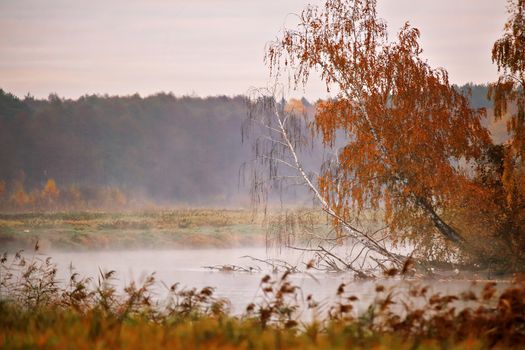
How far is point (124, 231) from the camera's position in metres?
42.7

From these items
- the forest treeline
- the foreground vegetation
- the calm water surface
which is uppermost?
the forest treeline

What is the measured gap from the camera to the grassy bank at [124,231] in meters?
39.5

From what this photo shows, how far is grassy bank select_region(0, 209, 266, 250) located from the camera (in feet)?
130

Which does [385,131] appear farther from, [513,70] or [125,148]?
[125,148]

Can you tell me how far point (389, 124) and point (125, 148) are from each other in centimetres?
4287

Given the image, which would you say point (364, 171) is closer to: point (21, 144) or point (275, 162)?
point (275, 162)

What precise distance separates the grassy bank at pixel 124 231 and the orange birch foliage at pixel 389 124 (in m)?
18.7

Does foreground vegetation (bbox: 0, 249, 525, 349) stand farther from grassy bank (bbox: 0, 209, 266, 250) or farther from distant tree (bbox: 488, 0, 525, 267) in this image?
grassy bank (bbox: 0, 209, 266, 250)

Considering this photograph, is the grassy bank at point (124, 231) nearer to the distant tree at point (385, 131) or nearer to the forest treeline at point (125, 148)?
the forest treeline at point (125, 148)

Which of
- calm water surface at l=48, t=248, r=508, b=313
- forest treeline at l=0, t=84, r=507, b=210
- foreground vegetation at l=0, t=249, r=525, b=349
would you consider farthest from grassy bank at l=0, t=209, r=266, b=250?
foreground vegetation at l=0, t=249, r=525, b=349

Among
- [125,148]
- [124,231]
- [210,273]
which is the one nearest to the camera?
[210,273]

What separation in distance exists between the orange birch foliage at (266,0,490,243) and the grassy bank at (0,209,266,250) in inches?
734

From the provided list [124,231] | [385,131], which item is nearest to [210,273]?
[385,131]

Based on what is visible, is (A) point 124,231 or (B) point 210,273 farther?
(A) point 124,231
